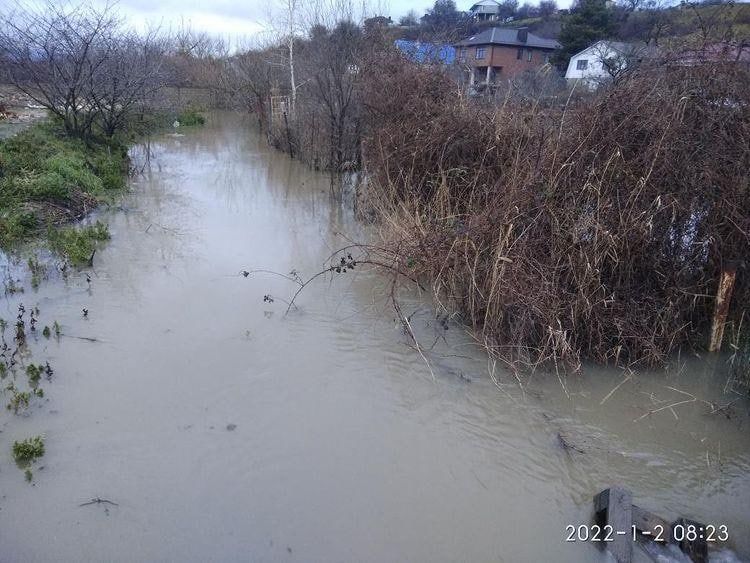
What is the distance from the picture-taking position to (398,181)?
8062 millimetres

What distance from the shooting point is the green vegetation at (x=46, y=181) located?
7.68 meters

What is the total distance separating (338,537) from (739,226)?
4185 mm

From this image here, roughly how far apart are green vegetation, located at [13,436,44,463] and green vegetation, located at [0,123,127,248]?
178 inches

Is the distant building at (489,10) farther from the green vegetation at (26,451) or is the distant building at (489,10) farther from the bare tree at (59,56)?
the green vegetation at (26,451)

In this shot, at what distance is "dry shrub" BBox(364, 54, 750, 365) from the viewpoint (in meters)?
4.64

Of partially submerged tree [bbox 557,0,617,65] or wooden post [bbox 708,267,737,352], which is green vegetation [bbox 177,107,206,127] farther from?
partially submerged tree [bbox 557,0,617,65]

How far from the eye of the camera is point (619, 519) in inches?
121

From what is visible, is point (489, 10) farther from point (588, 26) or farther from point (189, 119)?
point (189, 119)

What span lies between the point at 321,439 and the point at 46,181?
288 inches

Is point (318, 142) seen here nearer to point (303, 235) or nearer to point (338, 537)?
point (303, 235)

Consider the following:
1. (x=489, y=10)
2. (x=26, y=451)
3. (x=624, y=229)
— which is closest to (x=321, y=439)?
(x=26, y=451)

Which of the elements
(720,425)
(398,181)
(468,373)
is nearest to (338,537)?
(468,373)

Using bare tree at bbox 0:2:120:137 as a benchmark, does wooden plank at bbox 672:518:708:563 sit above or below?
below

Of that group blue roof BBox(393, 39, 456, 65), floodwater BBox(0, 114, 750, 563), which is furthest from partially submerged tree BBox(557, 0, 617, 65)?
floodwater BBox(0, 114, 750, 563)
